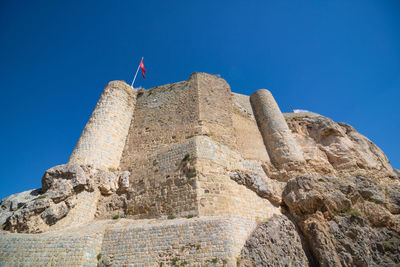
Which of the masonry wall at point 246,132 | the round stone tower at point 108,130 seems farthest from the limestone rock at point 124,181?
the masonry wall at point 246,132

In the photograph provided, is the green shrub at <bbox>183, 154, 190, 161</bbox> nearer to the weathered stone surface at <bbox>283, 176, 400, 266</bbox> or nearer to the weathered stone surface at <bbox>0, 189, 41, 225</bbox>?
the weathered stone surface at <bbox>283, 176, 400, 266</bbox>

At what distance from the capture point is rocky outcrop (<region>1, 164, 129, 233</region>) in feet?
26.1

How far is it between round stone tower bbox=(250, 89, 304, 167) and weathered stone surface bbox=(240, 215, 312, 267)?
394 cm

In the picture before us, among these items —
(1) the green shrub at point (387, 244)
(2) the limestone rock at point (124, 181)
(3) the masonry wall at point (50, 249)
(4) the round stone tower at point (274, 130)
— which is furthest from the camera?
(4) the round stone tower at point (274, 130)

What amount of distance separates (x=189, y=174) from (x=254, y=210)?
3.13 metres

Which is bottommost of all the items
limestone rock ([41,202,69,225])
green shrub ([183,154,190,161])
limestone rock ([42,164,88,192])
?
limestone rock ([41,202,69,225])

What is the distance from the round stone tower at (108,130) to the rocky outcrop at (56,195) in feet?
2.36

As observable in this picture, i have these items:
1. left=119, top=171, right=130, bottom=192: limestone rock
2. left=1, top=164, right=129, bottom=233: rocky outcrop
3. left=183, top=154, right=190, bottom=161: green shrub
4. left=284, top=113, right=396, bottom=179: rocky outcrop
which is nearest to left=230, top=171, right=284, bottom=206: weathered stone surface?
left=284, top=113, right=396, bottom=179: rocky outcrop

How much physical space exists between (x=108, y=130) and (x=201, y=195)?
6498 millimetres

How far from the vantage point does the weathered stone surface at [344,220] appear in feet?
28.2

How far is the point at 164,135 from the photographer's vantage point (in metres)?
11.6

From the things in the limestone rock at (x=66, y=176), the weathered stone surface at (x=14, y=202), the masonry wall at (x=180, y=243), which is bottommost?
the masonry wall at (x=180, y=243)

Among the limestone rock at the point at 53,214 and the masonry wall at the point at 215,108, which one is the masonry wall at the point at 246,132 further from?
the limestone rock at the point at 53,214

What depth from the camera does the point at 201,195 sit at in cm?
817
